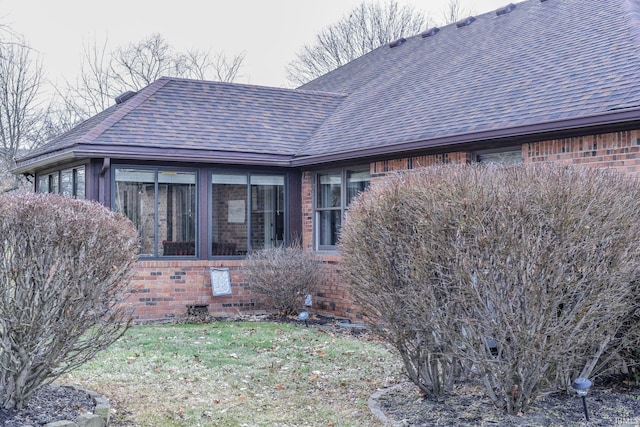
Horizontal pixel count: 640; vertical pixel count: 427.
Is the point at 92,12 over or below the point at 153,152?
over

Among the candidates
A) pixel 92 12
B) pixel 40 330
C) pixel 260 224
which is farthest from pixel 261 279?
pixel 92 12

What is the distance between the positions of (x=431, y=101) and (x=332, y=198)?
235cm

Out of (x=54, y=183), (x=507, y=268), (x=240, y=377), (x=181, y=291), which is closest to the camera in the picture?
(x=507, y=268)

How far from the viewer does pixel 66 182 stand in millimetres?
12750

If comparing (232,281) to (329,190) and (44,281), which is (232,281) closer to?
(329,190)

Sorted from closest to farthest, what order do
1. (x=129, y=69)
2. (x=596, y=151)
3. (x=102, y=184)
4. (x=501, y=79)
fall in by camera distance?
(x=596, y=151) → (x=501, y=79) → (x=102, y=184) → (x=129, y=69)

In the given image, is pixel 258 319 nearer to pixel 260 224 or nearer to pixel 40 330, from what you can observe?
pixel 260 224

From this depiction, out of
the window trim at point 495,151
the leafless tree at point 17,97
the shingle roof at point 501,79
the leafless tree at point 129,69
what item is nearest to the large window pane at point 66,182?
the shingle roof at point 501,79

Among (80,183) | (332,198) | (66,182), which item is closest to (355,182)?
(332,198)

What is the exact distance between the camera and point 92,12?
27641 mm

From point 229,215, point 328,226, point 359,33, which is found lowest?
point 328,226

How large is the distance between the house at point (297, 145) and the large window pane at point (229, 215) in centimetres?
2

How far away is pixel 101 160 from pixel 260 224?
2926mm

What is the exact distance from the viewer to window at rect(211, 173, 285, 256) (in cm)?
1208
